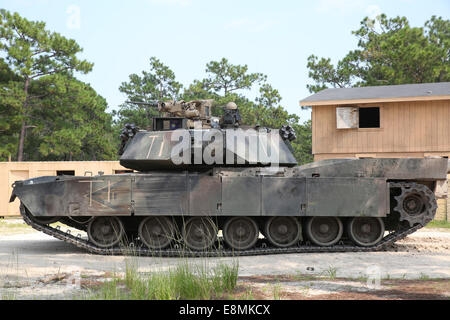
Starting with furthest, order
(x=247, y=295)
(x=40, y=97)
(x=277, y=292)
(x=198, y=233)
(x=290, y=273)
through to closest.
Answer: (x=40, y=97) → (x=198, y=233) → (x=290, y=273) → (x=277, y=292) → (x=247, y=295)

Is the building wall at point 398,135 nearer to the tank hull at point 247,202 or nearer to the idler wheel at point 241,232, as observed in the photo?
the tank hull at point 247,202

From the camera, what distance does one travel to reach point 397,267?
9.79 meters

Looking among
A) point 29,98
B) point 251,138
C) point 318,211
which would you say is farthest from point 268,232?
point 29,98

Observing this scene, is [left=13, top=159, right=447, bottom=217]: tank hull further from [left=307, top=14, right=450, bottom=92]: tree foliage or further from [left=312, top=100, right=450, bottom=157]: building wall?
[left=307, top=14, right=450, bottom=92]: tree foliage

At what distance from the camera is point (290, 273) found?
9.30m

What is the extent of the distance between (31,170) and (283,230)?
15747mm


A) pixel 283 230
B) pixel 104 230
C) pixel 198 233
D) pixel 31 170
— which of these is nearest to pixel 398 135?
pixel 283 230

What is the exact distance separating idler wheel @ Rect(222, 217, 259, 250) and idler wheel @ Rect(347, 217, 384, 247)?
7.19 feet

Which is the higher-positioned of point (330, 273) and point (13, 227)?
point (330, 273)

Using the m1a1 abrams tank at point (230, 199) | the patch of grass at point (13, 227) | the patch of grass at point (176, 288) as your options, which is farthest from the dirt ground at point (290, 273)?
the patch of grass at point (13, 227)

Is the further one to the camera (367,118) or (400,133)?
(367,118)

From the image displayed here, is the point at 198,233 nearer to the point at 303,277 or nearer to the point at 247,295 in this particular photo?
Answer: the point at 303,277
